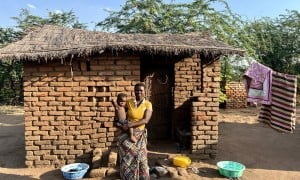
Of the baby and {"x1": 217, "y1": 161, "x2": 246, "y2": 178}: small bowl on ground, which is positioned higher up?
the baby

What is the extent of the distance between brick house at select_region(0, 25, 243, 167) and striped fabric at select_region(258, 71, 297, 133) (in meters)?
0.94

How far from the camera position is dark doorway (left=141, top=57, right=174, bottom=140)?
7.34 m

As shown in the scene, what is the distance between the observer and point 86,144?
6086 mm

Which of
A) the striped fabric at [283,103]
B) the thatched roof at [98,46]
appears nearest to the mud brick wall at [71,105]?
the thatched roof at [98,46]

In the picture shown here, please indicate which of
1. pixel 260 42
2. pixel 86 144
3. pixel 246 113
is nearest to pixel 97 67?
pixel 86 144

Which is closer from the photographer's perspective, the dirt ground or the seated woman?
the seated woman

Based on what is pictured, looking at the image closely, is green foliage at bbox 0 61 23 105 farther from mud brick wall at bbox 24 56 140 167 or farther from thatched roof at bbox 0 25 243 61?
mud brick wall at bbox 24 56 140 167

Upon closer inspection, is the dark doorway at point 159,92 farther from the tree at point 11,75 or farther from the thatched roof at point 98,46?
the tree at point 11,75

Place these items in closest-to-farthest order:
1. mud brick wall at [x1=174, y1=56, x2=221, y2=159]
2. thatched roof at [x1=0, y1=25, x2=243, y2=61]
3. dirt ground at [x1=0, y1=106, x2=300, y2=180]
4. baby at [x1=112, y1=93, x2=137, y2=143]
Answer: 1. baby at [x1=112, y1=93, x2=137, y2=143]
2. thatched roof at [x1=0, y1=25, x2=243, y2=61]
3. dirt ground at [x1=0, y1=106, x2=300, y2=180]
4. mud brick wall at [x1=174, y1=56, x2=221, y2=159]

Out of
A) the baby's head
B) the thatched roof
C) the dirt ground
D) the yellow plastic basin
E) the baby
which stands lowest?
the dirt ground

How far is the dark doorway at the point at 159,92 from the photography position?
734 centimetres

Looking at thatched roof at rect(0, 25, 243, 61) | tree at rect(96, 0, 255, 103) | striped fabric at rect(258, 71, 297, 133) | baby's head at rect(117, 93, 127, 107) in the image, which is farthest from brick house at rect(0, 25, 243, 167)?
tree at rect(96, 0, 255, 103)

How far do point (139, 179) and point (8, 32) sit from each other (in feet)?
49.3

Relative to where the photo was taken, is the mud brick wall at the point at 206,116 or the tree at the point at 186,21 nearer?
the mud brick wall at the point at 206,116
